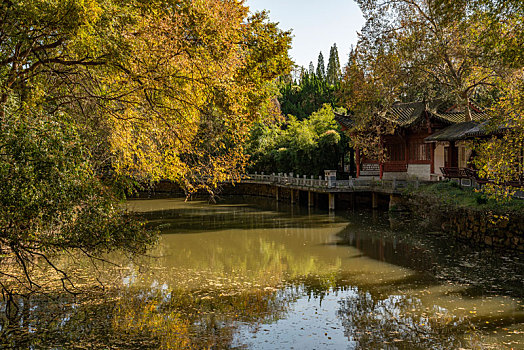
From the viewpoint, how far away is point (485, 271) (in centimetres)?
1249

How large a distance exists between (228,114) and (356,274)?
6.16 meters

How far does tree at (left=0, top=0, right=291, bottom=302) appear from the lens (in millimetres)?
6309

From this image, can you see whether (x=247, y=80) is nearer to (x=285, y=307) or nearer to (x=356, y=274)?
(x=285, y=307)

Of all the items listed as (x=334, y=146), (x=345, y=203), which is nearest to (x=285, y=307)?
(x=345, y=203)

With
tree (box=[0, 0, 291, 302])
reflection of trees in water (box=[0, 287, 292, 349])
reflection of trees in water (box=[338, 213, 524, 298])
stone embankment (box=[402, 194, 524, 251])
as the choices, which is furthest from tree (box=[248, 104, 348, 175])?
reflection of trees in water (box=[0, 287, 292, 349])

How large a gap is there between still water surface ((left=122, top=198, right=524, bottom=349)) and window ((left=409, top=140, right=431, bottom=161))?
9.30 metres

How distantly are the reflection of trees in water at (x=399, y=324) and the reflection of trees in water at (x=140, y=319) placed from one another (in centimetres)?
153

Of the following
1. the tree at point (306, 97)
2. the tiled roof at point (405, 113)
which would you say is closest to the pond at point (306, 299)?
the tiled roof at point (405, 113)

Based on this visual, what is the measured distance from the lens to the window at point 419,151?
2773 centimetres

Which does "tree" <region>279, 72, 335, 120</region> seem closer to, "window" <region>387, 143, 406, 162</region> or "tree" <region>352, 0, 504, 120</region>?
"window" <region>387, 143, 406, 162</region>

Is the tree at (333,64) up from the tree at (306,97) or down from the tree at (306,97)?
up

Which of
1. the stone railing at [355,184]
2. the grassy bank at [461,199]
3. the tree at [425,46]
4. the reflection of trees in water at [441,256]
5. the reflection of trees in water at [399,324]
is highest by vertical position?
the tree at [425,46]

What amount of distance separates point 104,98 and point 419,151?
78.2 ft

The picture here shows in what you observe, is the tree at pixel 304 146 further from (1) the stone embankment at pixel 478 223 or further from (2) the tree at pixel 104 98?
(2) the tree at pixel 104 98
